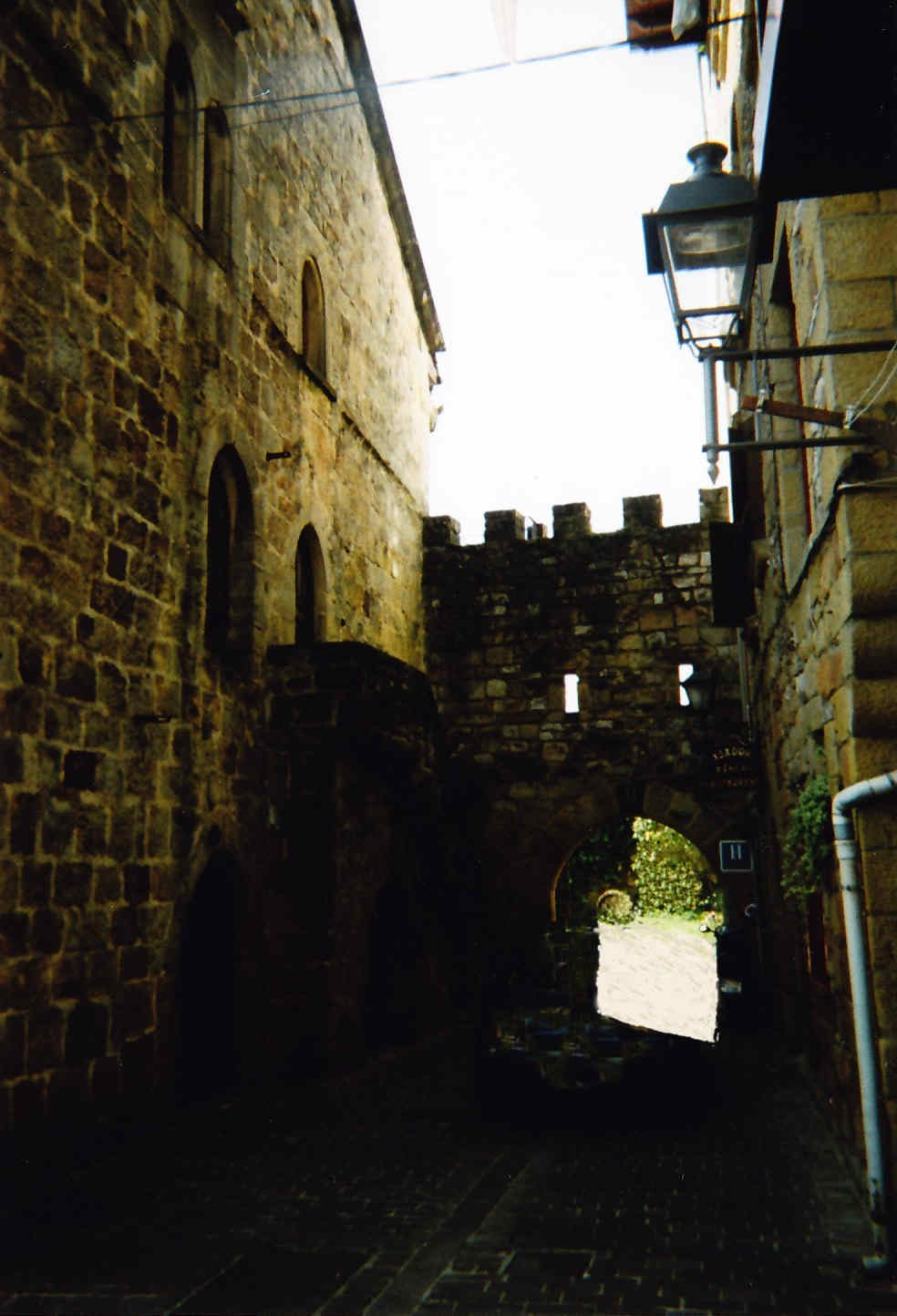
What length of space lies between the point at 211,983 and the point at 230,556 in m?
3.23

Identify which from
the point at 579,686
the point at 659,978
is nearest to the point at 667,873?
the point at 659,978

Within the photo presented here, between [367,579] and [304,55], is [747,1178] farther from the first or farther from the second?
[304,55]

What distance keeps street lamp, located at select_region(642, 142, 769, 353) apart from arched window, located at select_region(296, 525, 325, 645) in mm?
6606

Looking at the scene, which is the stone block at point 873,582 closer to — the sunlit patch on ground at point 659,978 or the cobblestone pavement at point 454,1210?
the cobblestone pavement at point 454,1210

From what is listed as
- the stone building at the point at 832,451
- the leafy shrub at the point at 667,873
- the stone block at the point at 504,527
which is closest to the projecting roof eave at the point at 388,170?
the stone block at the point at 504,527

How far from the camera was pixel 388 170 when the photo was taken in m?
13.7

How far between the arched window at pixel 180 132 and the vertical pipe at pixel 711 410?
511 cm

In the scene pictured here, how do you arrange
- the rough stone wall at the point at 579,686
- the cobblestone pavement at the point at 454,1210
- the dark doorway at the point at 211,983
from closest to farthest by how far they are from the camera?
the cobblestone pavement at the point at 454,1210 < the dark doorway at the point at 211,983 < the rough stone wall at the point at 579,686

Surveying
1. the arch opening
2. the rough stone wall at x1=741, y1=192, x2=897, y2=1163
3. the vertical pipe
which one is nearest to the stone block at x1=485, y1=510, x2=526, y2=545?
the arch opening

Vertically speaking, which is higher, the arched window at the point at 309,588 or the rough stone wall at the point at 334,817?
the arched window at the point at 309,588

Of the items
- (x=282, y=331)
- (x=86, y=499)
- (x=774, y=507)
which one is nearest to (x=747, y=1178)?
(x=774, y=507)

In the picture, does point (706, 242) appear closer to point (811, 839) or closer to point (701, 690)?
point (811, 839)

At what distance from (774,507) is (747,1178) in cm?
405

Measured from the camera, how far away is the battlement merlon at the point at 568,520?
14.1m
